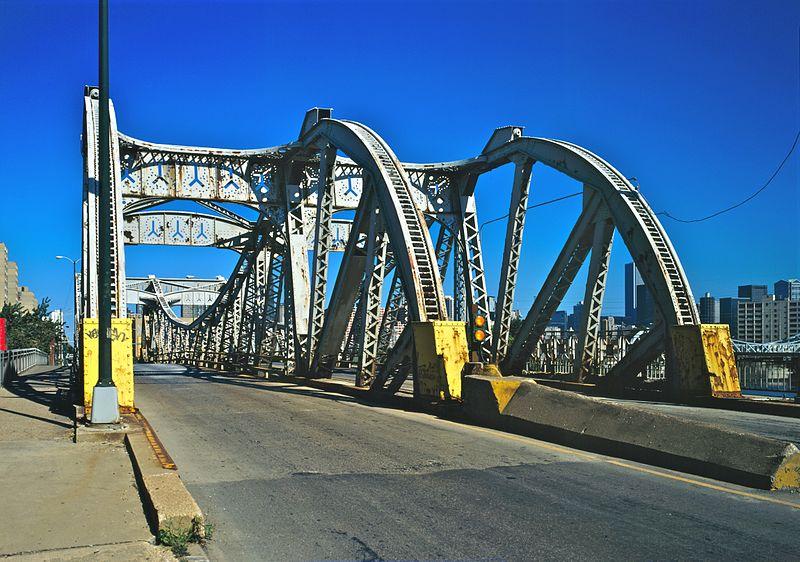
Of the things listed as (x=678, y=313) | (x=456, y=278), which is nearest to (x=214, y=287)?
(x=456, y=278)

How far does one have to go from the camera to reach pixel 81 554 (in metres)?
5.36

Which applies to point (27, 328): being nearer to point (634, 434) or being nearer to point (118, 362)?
point (118, 362)

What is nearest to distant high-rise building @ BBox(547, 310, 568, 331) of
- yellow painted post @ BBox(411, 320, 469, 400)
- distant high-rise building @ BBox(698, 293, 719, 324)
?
distant high-rise building @ BBox(698, 293, 719, 324)

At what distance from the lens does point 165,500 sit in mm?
6277

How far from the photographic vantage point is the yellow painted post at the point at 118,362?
14.2 meters

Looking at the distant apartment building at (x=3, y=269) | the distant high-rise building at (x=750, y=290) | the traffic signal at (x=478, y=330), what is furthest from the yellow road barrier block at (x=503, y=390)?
the distant apartment building at (x=3, y=269)

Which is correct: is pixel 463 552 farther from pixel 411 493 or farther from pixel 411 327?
pixel 411 327

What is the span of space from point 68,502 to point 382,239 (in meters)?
12.3

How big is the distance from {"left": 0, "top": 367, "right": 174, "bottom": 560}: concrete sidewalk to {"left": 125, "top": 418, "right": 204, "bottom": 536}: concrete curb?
110 millimetres

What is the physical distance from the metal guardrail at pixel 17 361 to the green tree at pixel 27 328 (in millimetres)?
2027

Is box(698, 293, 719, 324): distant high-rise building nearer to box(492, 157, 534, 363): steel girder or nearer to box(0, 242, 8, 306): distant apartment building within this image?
box(492, 157, 534, 363): steel girder

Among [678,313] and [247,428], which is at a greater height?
[678,313]

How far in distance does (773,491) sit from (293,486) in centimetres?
Answer: 471

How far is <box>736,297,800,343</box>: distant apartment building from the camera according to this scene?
98.8 feet
